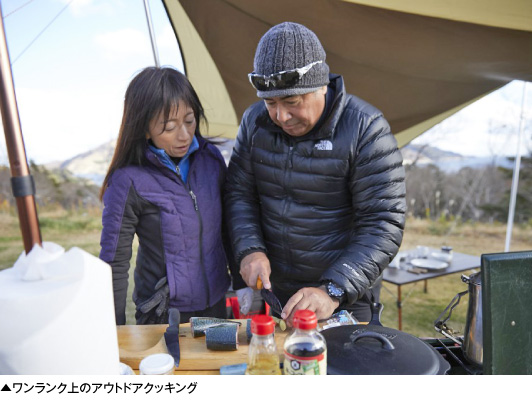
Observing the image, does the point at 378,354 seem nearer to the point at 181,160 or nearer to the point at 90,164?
the point at 181,160

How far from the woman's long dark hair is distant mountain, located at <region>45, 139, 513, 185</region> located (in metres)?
7.49

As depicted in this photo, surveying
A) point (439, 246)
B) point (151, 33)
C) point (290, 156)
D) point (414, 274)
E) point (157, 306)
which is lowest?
point (439, 246)

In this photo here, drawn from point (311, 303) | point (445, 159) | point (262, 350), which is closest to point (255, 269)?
point (311, 303)

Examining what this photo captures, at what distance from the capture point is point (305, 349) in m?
0.75

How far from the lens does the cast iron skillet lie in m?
0.79

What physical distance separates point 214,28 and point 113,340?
3210mm

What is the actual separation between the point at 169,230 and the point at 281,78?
2.28ft

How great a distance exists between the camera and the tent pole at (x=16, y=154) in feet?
2.56

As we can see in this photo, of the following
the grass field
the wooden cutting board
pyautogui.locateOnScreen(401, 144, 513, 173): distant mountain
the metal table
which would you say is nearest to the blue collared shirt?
the wooden cutting board

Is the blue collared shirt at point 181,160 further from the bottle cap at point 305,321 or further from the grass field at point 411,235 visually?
the grass field at point 411,235

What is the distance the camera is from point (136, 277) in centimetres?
158
